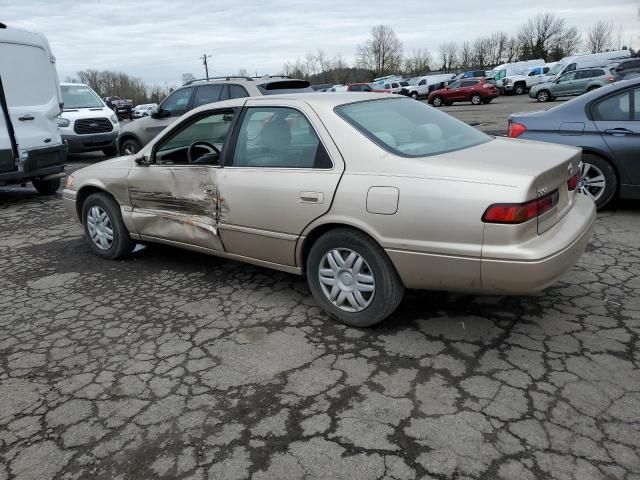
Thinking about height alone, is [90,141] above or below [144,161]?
below

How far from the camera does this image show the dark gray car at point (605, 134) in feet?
17.5

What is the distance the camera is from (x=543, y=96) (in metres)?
26.6

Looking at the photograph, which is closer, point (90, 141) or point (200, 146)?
point (200, 146)

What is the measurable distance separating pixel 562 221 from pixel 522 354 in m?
0.85

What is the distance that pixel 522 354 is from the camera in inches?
121

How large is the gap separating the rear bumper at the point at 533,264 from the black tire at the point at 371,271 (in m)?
0.57

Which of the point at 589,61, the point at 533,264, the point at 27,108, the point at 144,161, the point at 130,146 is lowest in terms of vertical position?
the point at 533,264

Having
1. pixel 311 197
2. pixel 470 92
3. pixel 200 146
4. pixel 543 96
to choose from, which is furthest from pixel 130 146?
pixel 470 92

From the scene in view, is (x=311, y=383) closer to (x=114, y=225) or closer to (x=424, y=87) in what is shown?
(x=114, y=225)

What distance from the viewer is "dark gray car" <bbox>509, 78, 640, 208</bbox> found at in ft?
17.5

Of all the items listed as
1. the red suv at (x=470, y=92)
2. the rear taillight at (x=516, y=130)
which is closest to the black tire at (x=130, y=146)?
the rear taillight at (x=516, y=130)

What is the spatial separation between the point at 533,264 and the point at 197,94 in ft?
25.7

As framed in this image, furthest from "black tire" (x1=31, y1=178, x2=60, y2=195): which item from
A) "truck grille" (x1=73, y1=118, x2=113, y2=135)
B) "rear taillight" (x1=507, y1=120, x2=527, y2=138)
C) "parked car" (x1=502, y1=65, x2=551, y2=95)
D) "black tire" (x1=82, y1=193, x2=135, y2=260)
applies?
"parked car" (x1=502, y1=65, x2=551, y2=95)

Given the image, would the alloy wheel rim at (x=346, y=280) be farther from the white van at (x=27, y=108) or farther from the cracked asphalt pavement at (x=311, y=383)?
the white van at (x=27, y=108)
